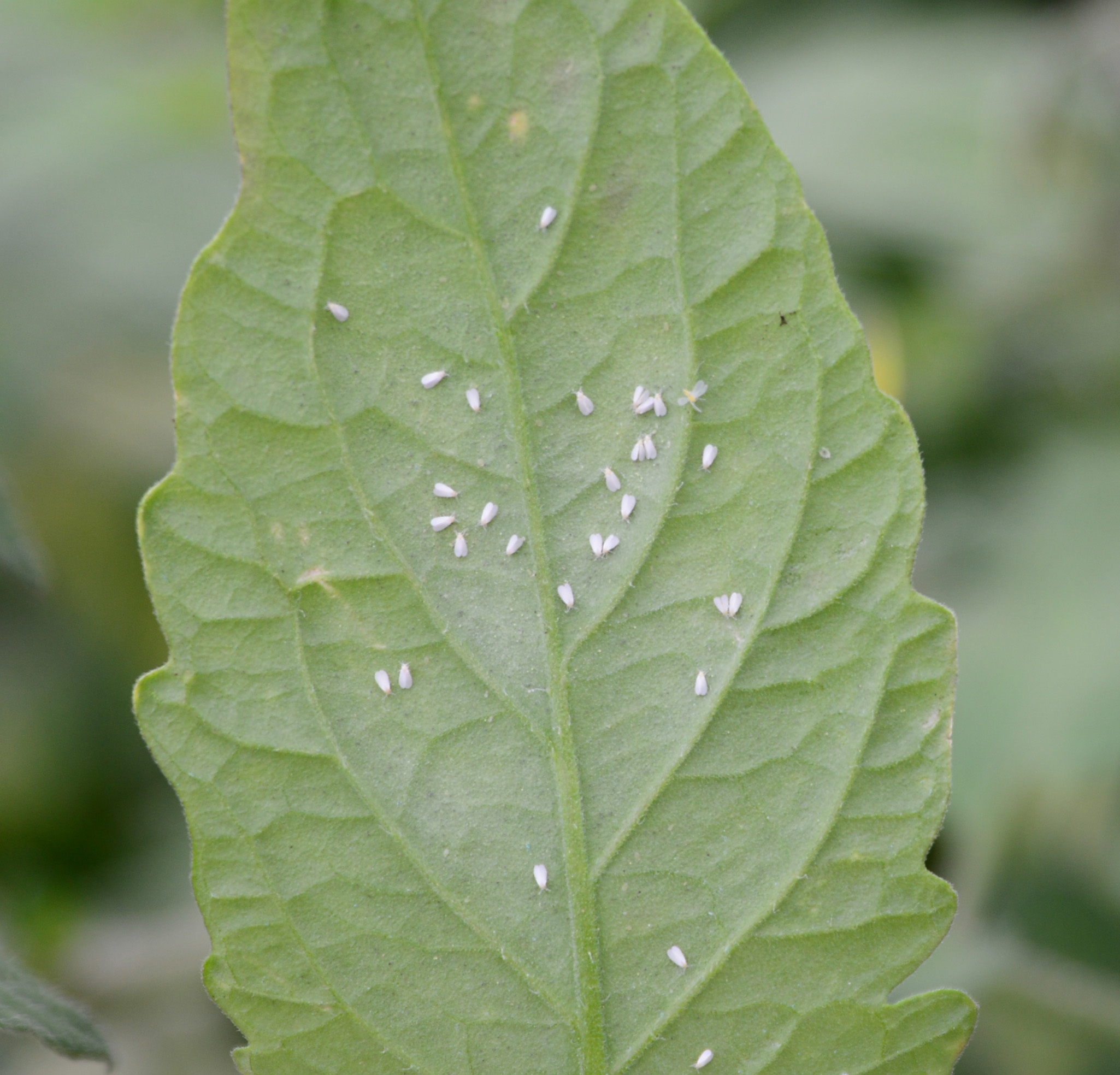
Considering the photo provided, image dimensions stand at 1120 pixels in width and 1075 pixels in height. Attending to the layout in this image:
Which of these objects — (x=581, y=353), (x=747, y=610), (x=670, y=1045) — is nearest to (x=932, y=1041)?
(x=670, y=1045)

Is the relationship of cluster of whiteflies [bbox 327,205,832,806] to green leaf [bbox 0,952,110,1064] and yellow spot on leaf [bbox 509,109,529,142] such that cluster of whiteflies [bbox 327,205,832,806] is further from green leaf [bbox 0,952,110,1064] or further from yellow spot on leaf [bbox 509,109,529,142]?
green leaf [bbox 0,952,110,1064]

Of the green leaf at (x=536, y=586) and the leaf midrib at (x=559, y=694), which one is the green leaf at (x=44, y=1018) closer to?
the green leaf at (x=536, y=586)

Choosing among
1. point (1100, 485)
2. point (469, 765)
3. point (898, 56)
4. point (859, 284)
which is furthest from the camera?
point (898, 56)

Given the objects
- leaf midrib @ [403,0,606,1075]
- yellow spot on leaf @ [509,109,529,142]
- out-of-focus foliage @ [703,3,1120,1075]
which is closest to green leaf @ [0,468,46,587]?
leaf midrib @ [403,0,606,1075]

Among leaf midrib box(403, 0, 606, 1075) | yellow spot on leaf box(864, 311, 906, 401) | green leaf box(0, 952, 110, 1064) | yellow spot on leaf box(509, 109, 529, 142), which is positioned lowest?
green leaf box(0, 952, 110, 1064)

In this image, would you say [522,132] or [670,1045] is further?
[670,1045]

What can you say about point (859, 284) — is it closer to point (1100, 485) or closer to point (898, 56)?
point (1100, 485)
